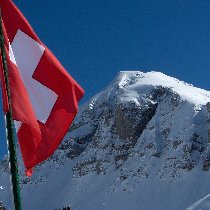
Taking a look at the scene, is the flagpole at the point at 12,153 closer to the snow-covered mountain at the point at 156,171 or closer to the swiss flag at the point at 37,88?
the swiss flag at the point at 37,88

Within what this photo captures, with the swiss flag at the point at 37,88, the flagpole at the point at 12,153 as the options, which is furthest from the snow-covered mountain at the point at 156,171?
the flagpole at the point at 12,153

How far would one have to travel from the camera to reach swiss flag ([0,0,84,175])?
31.7 ft

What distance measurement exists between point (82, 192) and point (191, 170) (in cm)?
3783

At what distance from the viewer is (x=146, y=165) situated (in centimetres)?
17938

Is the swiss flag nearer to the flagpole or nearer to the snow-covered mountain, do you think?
the flagpole

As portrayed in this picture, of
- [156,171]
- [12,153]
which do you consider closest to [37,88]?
[12,153]

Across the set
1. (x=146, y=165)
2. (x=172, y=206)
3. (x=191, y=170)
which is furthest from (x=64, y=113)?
(x=146, y=165)

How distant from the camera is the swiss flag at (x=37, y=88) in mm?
9648

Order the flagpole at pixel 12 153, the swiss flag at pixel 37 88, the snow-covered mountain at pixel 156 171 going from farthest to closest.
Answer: the snow-covered mountain at pixel 156 171
the swiss flag at pixel 37 88
the flagpole at pixel 12 153

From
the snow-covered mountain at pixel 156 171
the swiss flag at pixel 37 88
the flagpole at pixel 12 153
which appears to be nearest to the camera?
the flagpole at pixel 12 153

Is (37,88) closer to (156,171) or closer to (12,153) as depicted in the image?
(12,153)

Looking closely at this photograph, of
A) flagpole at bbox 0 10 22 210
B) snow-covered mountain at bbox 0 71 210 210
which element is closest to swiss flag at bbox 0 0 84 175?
flagpole at bbox 0 10 22 210

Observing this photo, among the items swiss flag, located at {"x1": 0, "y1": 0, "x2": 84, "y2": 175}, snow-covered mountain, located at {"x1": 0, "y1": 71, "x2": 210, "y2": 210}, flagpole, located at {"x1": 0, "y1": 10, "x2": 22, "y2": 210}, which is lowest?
flagpole, located at {"x1": 0, "y1": 10, "x2": 22, "y2": 210}

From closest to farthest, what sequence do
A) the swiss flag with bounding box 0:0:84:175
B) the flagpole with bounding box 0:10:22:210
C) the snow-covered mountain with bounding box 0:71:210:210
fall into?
1. the flagpole with bounding box 0:10:22:210
2. the swiss flag with bounding box 0:0:84:175
3. the snow-covered mountain with bounding box 0:71:210:210
